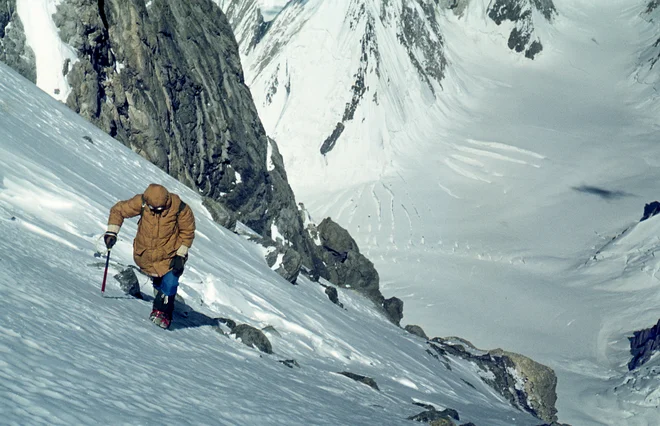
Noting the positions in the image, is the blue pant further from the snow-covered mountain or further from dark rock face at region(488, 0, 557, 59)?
dark rock face at region(488, 0, 557, 59)

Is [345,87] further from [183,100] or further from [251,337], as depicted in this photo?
Result: [251,337]

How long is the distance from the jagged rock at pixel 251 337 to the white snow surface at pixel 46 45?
555 inches

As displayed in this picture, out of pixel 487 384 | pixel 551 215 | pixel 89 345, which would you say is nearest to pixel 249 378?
pixel 89 345

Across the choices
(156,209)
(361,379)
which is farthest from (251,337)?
(156,209)

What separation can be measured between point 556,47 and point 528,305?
82.8m

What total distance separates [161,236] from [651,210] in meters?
75.6

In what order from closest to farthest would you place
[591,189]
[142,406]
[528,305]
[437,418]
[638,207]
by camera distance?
1. [142,406]
2. [437,418]
3. [528,305]
4. [638,207]
5. [591,189]

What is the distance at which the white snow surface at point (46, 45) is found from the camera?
73.8 feet

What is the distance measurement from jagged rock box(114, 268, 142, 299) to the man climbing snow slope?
118 cm

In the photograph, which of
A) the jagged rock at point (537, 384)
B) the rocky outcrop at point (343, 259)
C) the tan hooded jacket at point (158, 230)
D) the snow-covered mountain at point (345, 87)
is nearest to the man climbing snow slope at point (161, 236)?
the tan hooded jacket at point (158, 230)

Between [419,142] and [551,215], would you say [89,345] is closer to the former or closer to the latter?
[551,215]

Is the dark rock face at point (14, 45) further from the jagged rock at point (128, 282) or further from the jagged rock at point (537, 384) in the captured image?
the jagged rock at point (537, 384)

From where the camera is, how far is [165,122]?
26.9 meters

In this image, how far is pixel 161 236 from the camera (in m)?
7.99
